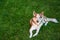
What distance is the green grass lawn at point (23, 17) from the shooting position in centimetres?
326

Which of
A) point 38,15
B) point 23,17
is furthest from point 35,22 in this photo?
point 23,17

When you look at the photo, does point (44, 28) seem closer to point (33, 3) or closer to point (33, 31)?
point (33, 31)

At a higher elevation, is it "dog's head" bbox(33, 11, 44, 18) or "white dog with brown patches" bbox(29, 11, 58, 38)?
"dog's head" bbox(33, 11, 44, 18)

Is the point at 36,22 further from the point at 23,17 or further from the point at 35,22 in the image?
the point at 23,17

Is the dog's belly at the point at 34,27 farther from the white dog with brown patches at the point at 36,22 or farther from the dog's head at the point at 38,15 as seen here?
the dog's head at the point at 38,15

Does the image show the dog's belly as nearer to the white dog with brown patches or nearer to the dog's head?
the white dog with brown patches

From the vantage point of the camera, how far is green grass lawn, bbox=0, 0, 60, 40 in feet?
10.7

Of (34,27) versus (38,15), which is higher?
(38,15)

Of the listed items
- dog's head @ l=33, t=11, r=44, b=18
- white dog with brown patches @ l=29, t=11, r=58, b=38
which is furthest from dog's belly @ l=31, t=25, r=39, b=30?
dog's head @ l=33, t=11, r=44, b=18

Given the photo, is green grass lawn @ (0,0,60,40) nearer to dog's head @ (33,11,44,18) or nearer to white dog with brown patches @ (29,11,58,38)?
white dog with brown patches @ (29,11,58,38)


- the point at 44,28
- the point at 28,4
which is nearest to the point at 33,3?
the point at 28,4

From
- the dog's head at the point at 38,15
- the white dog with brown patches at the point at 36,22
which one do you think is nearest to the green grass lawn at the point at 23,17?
the white dog with brown patches at the point at 36,22

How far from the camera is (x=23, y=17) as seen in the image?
3.55m

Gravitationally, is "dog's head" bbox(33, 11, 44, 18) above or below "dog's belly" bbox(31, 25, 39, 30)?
above
